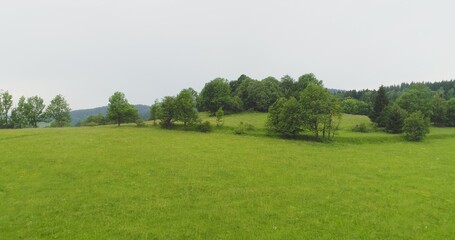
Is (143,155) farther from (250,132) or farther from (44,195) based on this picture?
(250,132)

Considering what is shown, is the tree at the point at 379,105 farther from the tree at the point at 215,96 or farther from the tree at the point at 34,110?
the tree at the point at 34,110

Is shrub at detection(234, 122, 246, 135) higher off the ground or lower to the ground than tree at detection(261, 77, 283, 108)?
lower

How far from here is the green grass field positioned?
21.9m

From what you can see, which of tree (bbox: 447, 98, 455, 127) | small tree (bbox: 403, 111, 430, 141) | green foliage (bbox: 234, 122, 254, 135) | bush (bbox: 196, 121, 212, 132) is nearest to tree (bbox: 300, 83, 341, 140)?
green foliage (bbox: 234, 122, 254, 135)

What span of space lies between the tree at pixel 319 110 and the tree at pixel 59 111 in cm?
7930

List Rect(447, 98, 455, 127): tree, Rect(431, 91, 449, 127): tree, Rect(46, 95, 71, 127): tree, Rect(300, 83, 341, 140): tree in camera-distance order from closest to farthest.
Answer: Rect(300, 83, 341, 140): tree, Rect(431, 91, 449, 127): tree, Rect(447, 98, 455, 127): tree, Rect(46, 95, 71, 127): tree

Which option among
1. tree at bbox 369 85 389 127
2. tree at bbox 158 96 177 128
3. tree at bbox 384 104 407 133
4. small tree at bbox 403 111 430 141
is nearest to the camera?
small tree at bbox 403 111 430 141

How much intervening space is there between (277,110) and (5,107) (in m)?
84.0

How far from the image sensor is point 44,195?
2861 cm

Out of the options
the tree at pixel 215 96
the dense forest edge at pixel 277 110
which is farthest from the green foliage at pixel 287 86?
Answer: the tree at pixel 215 96

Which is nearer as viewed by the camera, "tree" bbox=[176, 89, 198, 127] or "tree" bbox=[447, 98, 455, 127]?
"tree" bbox=[176, 89, 198, 127]

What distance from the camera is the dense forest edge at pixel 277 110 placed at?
68.1 metres

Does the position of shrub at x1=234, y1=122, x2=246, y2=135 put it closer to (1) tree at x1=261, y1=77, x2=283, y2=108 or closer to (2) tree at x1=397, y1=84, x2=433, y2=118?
(1) tree at x1=261, y1=77, x2=283, y2=108

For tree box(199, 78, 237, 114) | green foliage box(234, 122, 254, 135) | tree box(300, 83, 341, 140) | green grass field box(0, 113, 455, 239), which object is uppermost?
tree box(199, 78, 237, 114)
